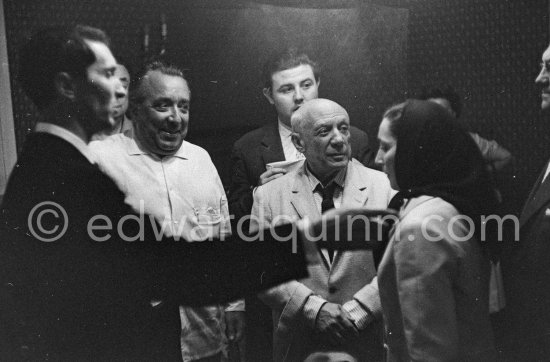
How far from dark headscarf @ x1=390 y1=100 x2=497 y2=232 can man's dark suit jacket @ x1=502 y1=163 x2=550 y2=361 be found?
21cm

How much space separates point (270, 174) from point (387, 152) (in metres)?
0.43

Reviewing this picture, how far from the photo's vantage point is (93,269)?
89.8 inches

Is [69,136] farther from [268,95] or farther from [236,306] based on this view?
[236,306]

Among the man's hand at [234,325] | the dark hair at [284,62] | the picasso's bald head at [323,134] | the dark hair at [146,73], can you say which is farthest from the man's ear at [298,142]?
the man's hand at [234,325]

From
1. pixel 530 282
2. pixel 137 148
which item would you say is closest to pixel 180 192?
pixel 137 148

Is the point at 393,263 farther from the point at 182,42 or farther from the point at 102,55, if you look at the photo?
the point at 102,55

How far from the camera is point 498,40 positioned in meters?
2.31

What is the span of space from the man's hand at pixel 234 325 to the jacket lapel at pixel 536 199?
110 centimetres

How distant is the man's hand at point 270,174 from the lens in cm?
229

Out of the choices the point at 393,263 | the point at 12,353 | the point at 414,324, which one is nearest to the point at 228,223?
the point at 393,263

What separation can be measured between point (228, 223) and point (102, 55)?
2.48 feet

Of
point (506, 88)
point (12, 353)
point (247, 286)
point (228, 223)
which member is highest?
point (506, 88)

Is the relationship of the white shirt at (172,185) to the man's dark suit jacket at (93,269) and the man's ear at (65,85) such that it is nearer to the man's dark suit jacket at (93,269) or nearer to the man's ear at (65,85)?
the man's dark suit jacket at (93,269)

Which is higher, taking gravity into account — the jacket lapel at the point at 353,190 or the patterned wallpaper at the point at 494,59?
the patterned wallpaper at the point at 494,59
